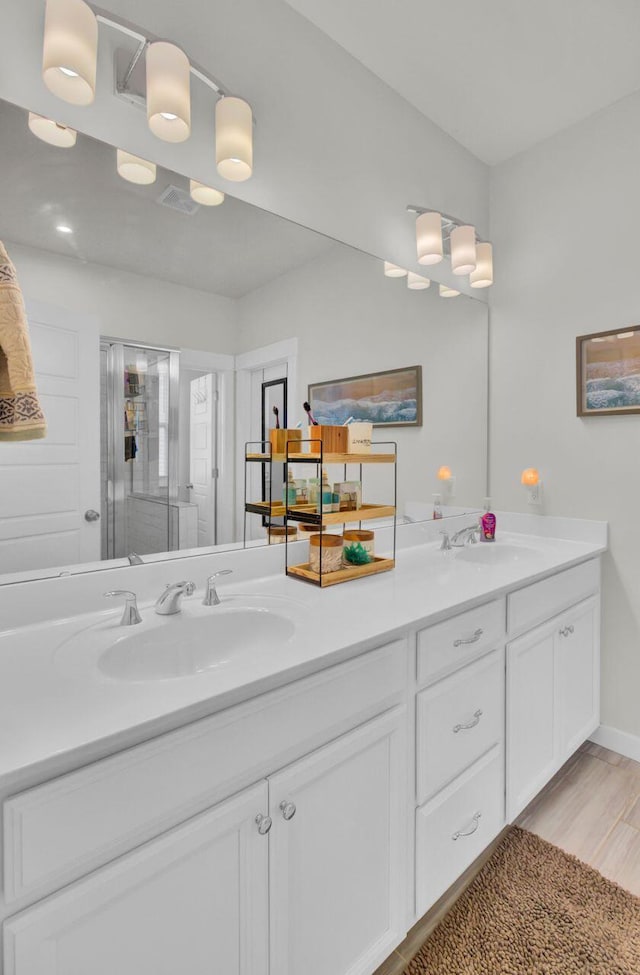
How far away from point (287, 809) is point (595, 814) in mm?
1440

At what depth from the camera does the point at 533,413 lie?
90.0 inches

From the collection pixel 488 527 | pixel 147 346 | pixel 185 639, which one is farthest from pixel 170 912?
pixel 488 527

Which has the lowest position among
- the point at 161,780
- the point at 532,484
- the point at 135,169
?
the point at 161,780

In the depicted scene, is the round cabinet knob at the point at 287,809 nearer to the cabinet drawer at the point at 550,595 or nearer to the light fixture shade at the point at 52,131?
the cabinet drawer at the point at 550,595

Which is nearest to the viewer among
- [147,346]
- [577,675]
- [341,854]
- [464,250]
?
[341,854]

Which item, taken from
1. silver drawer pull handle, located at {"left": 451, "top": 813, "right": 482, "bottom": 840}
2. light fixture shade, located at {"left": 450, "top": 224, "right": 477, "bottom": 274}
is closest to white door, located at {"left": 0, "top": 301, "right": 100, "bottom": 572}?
silver drawer pull handle, located at {"left": 451, "top": 813, "right": 482, "bottom": 840}

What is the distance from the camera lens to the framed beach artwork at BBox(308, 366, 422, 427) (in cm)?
176

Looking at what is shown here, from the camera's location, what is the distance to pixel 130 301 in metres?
1.26

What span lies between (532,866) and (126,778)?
56.6 inches

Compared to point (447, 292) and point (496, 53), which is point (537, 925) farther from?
point (496, 53)

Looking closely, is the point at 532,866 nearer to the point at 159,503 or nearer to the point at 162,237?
the point at 159,503

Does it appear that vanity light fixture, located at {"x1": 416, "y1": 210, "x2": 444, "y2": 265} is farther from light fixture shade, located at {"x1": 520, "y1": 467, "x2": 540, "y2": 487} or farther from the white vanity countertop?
the white vanity countertop

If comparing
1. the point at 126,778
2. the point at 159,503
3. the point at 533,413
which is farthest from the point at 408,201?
the point at 126,778

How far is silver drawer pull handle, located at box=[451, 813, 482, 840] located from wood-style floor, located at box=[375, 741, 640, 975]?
26 centimetres
